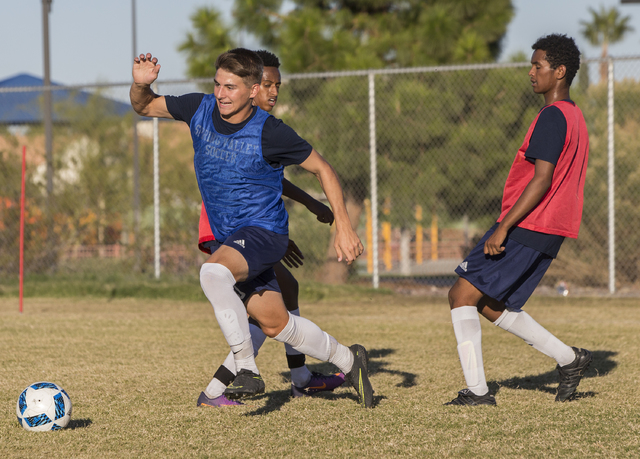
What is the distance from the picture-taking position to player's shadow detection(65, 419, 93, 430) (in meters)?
3.72

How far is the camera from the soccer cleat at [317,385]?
4508 millimetres

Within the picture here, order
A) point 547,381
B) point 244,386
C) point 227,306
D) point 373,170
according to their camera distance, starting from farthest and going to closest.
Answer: point 373,170 < point 547,381 < point 227,306 < point 244,386

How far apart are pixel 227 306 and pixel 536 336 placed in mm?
1838

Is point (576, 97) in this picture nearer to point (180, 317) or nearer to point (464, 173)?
point (464, 173)

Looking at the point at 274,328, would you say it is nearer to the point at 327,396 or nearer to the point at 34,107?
the point at 327,396

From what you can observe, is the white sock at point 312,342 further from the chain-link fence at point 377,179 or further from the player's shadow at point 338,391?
the chain-link fence at point 377,179

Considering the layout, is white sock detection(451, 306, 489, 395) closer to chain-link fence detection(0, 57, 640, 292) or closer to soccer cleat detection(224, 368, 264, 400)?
soccer cleat detection(224, 368, 264, 400)

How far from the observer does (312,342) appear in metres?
3.96

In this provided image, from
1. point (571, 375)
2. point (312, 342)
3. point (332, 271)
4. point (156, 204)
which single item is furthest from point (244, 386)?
point (332, 271)

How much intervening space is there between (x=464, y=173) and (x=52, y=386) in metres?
8.84

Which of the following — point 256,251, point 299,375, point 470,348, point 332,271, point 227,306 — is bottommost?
point 299,375

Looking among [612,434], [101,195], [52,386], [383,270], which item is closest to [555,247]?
[612,434]

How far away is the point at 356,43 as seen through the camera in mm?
13164

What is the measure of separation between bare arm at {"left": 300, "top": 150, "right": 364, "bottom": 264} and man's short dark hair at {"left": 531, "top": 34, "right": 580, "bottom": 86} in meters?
1.45
